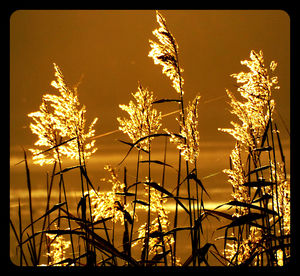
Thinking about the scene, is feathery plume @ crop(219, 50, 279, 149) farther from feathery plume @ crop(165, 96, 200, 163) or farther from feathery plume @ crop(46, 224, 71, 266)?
feathery plume @ crop(46, 224, 71, 266)

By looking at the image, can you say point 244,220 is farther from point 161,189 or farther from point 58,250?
point 58,250

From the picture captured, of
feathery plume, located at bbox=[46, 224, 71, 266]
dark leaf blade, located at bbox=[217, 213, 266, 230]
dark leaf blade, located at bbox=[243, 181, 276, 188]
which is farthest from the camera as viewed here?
feathery plume, located at bbox=[46, 224, 71, 266]

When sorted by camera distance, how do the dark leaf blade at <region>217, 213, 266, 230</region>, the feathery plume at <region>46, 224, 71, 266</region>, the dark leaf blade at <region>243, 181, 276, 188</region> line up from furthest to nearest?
the feathery plume at <region>46, 224, 71, 266</region>
the dark leaf blade at <region>243, 181, 276, 188</region>
the dark leaf blade at <region>217, 213, 266, 230</region>

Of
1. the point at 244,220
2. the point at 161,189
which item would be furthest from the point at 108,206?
the point at 244,220

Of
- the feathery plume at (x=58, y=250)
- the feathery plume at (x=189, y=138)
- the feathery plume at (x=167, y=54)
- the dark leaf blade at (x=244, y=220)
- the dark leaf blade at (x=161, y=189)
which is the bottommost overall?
the feathery plume at (x=58, y=250)

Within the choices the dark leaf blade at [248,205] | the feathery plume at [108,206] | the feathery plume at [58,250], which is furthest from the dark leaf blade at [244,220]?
the feathery plume at [58,250]

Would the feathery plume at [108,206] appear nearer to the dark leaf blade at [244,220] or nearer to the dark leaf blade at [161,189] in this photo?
the dark leaf blade at [161,189]

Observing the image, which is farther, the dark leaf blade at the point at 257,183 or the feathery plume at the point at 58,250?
the feathery plume at the point at 58,250

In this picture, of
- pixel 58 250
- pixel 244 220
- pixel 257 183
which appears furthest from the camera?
pixel 58 250

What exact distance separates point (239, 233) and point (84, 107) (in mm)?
1089

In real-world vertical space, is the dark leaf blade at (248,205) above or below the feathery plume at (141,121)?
below

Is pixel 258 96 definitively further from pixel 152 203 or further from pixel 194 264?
pixel 194 264

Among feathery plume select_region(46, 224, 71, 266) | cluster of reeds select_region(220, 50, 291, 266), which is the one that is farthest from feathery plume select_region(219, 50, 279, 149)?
feathery plume select_region(46, 224, 71, 266)
